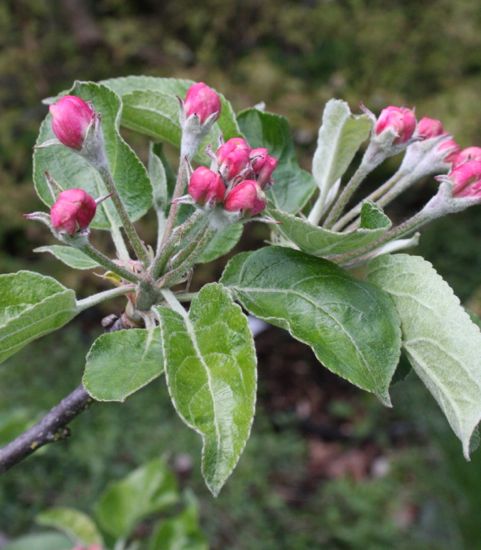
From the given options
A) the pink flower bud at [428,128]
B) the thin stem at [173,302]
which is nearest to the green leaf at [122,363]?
the thin stem at [173,302]

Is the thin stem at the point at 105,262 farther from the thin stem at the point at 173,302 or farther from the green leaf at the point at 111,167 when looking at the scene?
the green leaf at the point at 111,167

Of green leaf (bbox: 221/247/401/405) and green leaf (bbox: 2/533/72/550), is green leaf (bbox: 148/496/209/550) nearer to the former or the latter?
green leaf (bbox: 2/533/72/550)

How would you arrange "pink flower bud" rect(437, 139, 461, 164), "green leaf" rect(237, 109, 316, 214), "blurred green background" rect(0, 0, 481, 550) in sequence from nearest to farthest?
"pink flower bud" rect(437, 139, 461, 164) < "green leaf" rect(237, 109, 316, 214) < "blurred green background" rect(0, 0, 481, 550)

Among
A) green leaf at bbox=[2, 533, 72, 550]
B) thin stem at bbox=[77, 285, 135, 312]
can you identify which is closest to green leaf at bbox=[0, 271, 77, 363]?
thin stem at bbox=[77, 285, 135, 312]

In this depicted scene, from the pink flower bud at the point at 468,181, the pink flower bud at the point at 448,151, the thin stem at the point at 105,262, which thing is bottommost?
the thin stem at the point at 105,262

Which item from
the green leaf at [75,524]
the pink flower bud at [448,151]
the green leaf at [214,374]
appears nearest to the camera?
the green leaf at [214,374]

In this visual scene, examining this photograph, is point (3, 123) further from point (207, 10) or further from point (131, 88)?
point (131, 88)
